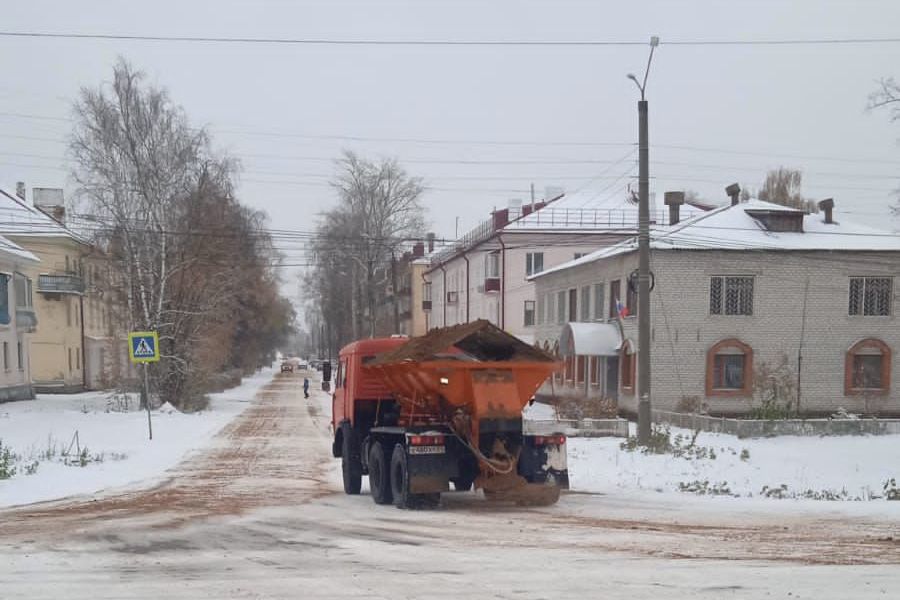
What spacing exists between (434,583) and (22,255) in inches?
1487

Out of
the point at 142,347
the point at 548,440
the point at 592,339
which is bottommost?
the point at 548,440

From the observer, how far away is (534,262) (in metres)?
51.8

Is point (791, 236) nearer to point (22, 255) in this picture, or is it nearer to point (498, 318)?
point (498, 318)

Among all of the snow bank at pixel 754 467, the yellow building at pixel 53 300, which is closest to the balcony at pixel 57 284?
the yellow building at pixel 53 300

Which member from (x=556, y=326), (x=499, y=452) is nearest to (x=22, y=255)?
(x=556, y=326)

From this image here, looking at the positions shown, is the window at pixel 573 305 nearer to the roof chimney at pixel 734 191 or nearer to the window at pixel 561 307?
the window at pixel 561 307

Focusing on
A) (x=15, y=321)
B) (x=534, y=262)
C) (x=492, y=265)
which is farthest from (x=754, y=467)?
(x=492, y=265)

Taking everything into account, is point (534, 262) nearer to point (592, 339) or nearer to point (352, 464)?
point (592, 339)

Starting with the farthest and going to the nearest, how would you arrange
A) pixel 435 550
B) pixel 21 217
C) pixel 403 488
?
pixel 21 217
pixel 403 488
pixel 435 550

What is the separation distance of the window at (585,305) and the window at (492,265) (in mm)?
14948

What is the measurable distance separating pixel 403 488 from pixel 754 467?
9856mm

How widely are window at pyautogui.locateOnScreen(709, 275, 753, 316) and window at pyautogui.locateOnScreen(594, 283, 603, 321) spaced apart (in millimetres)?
5873

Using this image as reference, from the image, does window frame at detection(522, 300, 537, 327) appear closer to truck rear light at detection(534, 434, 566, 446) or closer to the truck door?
the truck door

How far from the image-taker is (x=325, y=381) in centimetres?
1672
